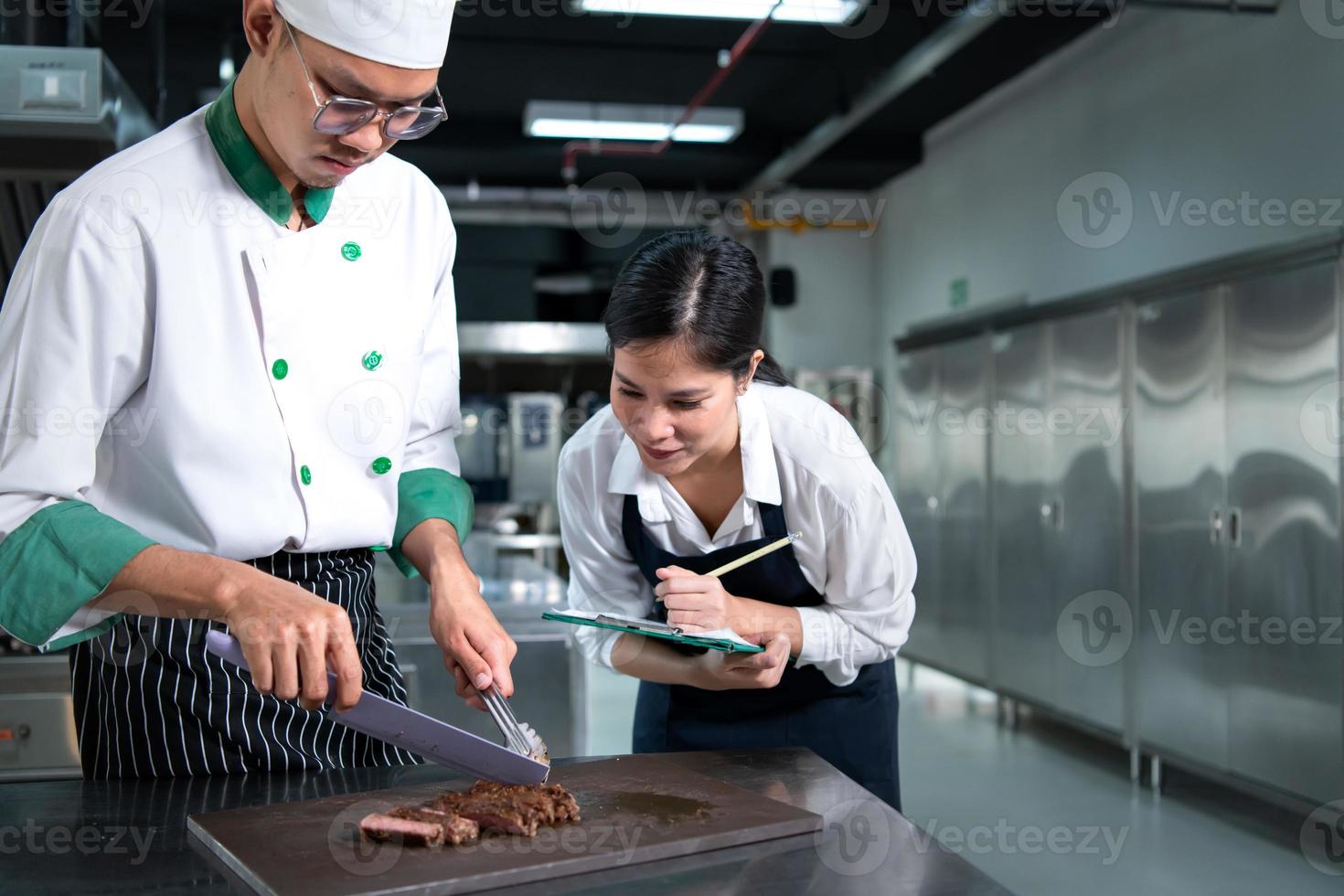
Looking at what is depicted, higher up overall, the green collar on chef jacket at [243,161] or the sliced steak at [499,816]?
the green collar on chef jacket at [243,161]

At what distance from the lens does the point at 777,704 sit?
5.71 feet

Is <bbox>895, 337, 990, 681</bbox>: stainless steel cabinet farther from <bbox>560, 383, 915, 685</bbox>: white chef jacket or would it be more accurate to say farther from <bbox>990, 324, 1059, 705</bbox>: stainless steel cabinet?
<bbox>560, 383, 915, 685</bbox>: white chef jacket

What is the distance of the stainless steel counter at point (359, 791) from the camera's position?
3.18 ft

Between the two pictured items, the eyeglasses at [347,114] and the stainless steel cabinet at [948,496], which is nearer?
the eyeglasses at [347,114]

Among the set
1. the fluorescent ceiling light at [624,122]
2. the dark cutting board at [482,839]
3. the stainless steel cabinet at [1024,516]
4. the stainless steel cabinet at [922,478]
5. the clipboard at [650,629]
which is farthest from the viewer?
the stainless steel cabinet at [922,478]

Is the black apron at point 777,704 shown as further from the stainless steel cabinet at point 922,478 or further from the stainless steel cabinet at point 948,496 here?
the stainless steel cabinet at point 922,478

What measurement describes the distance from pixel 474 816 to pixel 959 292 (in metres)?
6.15

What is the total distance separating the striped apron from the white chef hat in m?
0.52

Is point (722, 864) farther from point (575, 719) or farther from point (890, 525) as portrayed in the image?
point (575, 719)

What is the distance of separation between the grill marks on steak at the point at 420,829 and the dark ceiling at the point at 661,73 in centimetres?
433

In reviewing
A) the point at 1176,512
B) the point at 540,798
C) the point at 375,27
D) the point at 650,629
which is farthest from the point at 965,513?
the point at 375,27

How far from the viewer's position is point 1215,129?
14.7 ft

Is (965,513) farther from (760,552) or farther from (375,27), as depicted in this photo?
(375,27)

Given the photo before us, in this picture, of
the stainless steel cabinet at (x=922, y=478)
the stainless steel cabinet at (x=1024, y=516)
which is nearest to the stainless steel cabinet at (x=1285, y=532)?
the stainless steel cabinet at (x=1024, y=516)
